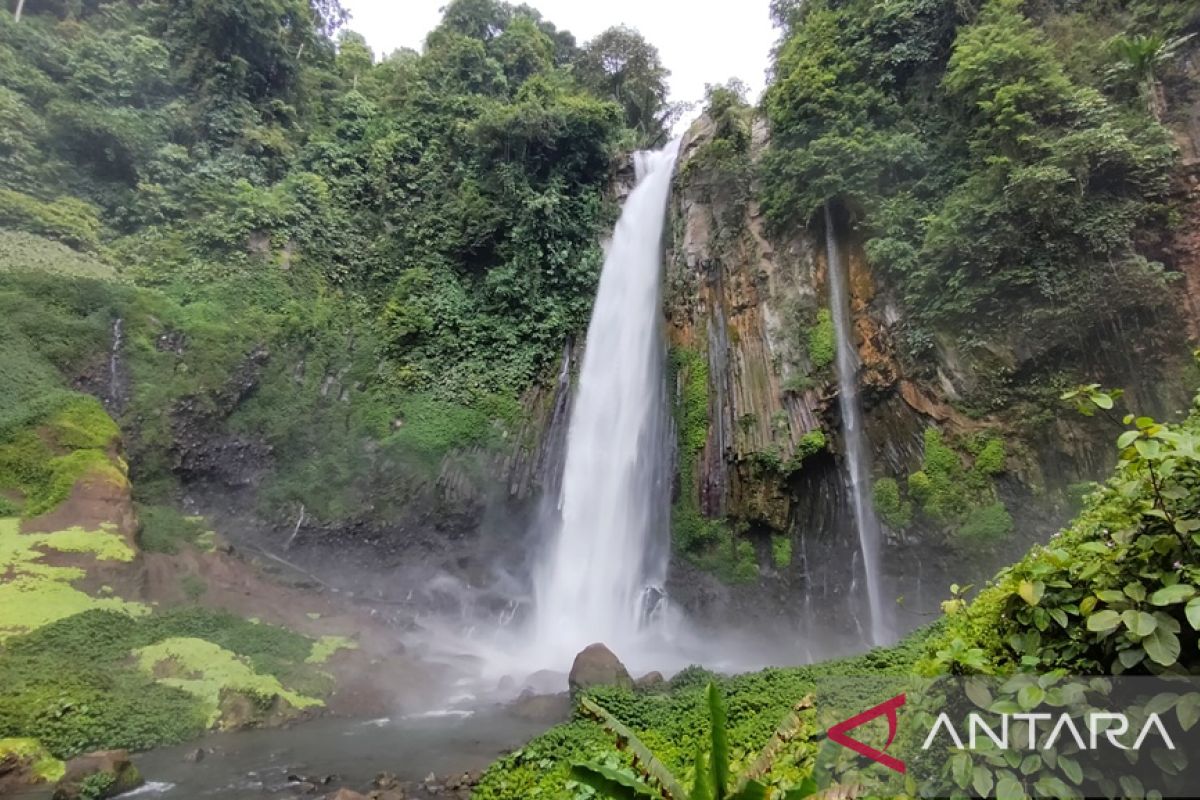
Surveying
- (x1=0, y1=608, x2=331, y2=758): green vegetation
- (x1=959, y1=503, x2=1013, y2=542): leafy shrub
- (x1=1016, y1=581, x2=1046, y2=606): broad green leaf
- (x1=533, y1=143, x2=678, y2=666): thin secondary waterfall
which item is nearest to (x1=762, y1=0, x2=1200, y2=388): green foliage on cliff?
(x1=959, y1=503, x2=1013, y2=542): leafy shrub

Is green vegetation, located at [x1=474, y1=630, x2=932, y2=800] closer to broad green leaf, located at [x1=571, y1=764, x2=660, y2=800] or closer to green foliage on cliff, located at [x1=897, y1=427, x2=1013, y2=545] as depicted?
broad green leaf, located at [x1=571, y1=764, x2=660, y2=800]

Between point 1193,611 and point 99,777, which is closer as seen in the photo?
point 1193,611

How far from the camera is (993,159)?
33.1ft

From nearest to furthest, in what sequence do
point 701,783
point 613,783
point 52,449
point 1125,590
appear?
point 1125,590 → point 701,783 → point 613,783 → point 52,449

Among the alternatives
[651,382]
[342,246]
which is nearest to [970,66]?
[651,382]

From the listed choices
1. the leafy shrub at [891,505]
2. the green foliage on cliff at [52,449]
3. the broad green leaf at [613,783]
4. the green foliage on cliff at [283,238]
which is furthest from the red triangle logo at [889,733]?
the green foliage on cliff at [283,238]

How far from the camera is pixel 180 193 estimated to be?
18.3 meters

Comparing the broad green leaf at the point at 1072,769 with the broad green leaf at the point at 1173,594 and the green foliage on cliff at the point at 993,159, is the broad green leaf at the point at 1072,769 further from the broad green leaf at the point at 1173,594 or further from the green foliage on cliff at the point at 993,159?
the green foliage on cliff at the point at 993,159

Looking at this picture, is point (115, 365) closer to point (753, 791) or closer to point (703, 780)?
point (703, 780)

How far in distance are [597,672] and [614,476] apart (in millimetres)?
6654

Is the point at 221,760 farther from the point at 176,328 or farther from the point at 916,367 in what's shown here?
the point at 916,367

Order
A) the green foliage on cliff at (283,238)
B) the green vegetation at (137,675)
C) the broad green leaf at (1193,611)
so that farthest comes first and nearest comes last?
the green foliage on cliff at (283,238)
the green vegetation at (137,675)
the broad green leaf at (1193,611)

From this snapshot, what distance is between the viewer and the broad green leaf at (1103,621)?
1959 millimetres

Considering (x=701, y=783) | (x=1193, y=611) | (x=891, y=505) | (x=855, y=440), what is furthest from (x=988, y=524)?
(x=1193, y=611)
